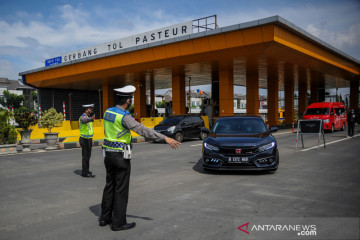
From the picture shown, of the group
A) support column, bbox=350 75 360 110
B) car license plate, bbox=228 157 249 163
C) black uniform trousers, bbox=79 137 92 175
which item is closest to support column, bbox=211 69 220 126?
black uniform trousers, bbox=79 137 92 175

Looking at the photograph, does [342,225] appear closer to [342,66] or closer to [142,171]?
[142,171]

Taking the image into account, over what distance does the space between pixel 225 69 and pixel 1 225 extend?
2443cm

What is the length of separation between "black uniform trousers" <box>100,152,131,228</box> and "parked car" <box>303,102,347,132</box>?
22.0 m

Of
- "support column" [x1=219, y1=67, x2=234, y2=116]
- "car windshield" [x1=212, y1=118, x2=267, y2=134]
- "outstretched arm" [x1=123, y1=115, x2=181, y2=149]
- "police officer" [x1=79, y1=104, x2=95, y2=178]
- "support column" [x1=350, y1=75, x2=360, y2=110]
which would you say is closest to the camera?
"outstretched arm" [x1=123, y1=115, x2=181, y2=149]

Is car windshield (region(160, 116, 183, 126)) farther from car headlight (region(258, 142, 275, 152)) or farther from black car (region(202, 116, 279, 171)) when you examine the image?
car headlight (region(258, 142, 275, 152))

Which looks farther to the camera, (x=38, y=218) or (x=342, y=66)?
(x=342, y=66)

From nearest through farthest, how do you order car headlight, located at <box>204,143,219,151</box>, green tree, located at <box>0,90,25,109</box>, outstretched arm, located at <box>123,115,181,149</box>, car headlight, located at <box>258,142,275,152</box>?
1. outstretched arm, located at <box>123,115,181,149</box>
2. car headlight, located at <box>258,142,275,152</box>
3. car headlight, located at <box>204,143,219,151</box>
4. green tree, located at <box>0,90,25,109</box>

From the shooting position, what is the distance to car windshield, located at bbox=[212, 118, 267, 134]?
28.2 feet

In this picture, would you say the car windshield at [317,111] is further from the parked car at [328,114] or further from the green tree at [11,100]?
the green tree at [11,100]

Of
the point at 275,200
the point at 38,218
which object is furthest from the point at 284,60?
the point at 38,218

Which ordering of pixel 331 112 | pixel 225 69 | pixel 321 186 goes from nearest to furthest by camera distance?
1. pixel 321 186
2. pixel 331 112
3. pixel 225 69

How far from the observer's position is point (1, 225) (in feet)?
14.4

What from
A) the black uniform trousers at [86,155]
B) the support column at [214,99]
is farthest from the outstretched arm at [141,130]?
the support column at [214,99]

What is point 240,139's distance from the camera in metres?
7.70
